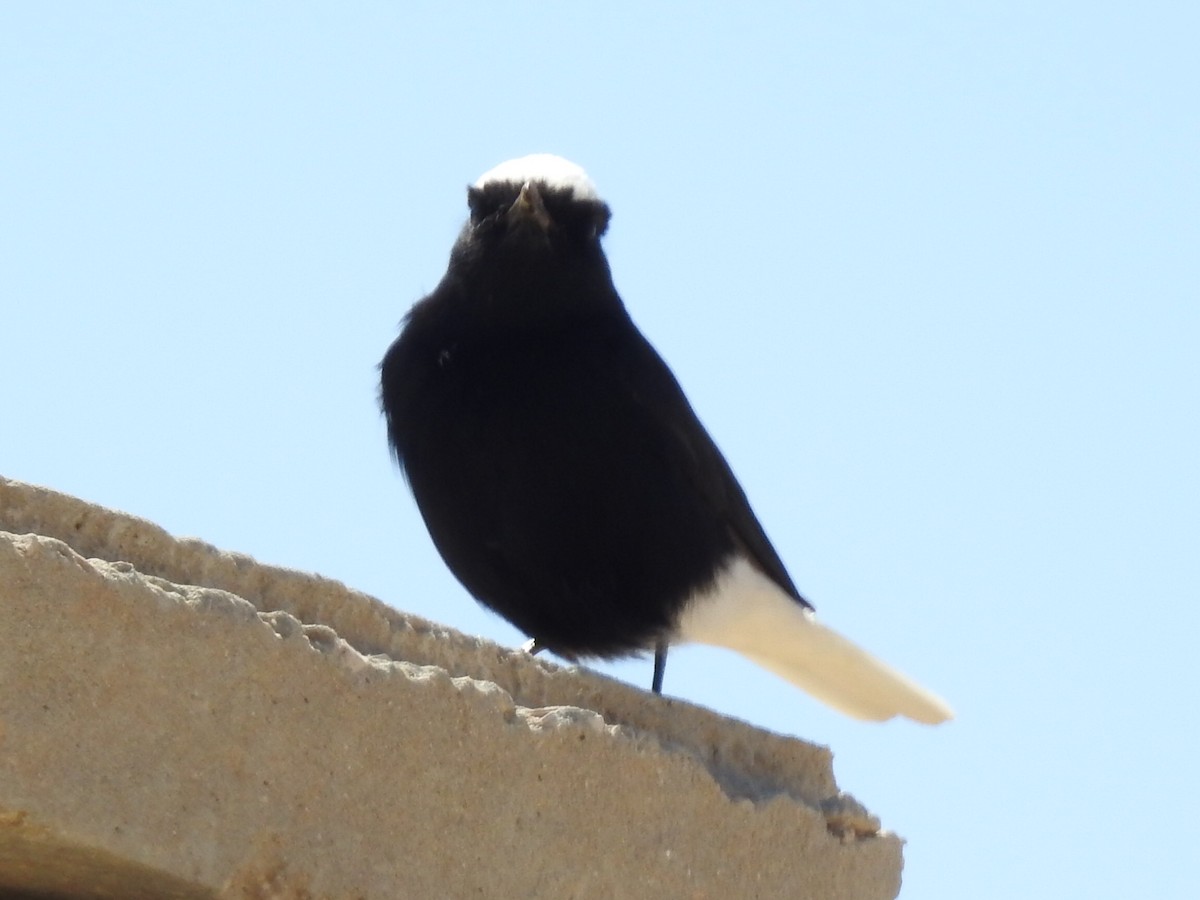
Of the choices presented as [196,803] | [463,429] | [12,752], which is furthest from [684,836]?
[463,429]

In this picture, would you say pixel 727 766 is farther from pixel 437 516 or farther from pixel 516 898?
pixel 437 516

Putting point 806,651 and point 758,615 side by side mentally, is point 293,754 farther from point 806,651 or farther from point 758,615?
point 806,651

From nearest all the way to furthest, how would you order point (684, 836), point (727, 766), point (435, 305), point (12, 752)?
point (12, 752) → point (684, 836) → point (727, 766) → point (435, 305)

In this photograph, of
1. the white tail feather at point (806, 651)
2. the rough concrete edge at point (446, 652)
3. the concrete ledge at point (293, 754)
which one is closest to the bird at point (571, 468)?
the white tail feather at point (806, 651)

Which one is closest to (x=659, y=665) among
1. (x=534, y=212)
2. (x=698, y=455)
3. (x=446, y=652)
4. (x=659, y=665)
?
(x=659, y=665)

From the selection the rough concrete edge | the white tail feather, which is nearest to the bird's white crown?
the white tail feather

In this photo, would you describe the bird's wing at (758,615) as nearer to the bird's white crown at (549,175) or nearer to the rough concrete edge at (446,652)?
the bird's white crown at (549,175)
